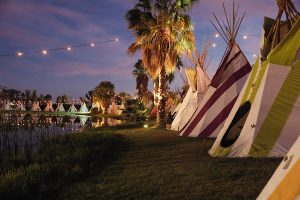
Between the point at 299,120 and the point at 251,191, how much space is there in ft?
10.4

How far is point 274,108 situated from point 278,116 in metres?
0.18

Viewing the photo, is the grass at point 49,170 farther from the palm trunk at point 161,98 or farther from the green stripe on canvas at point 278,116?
the palm trunk at point 161,98

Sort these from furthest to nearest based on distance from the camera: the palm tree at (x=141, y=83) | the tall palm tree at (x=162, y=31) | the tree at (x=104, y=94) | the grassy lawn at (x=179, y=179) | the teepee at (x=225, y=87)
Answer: the tree at (x=104, y=94)
the palm tree at (x=141, y=83)
the tall palm tree at (x=162, y=31)
the teepee at (x=225, y=87)
the grassy lawn at (x=179, y=179)

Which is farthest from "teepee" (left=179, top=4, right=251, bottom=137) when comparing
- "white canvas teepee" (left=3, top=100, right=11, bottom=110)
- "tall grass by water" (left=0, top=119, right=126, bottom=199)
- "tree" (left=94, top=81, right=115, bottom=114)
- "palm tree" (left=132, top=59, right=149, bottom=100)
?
"white canvas teepee" (left=3, top=100, right=11, bottom=110)

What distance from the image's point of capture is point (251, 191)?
4918 mm

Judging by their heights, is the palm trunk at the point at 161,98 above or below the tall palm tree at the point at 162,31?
below

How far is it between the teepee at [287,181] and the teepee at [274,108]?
4.75 metres

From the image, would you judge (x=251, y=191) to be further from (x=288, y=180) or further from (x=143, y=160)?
(x=143, y=160)

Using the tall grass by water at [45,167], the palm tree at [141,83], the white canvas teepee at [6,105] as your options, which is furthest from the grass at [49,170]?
the white canvas teepee at [6,105]

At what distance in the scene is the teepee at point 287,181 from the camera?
2.62 meters

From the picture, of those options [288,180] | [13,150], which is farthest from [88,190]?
[13,150]

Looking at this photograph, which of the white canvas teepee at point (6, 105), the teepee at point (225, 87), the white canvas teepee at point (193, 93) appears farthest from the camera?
the white canvas teepee at point (6, 105)

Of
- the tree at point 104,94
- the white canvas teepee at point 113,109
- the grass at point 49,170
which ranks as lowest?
the grass at point 49,170

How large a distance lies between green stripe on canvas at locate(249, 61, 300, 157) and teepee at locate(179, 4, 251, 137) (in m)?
4.52
